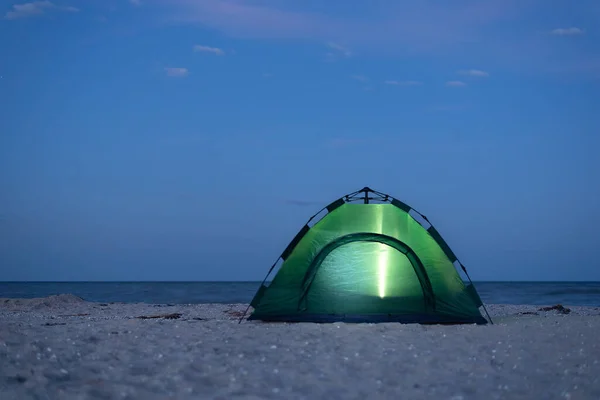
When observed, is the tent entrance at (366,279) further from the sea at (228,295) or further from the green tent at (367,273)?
the sea at (228,295)

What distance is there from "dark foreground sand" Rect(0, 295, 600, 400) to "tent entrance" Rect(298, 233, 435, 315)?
6.13 feet

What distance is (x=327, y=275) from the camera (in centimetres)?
1043

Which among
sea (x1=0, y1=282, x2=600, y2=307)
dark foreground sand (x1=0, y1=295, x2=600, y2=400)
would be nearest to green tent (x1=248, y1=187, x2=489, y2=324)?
dark foreground sand (x1=0, y1=295, x2=600, y2=400)

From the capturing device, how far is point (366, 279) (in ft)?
34.4

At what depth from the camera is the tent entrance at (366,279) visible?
10352 millimetres

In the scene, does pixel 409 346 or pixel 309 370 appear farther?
pixel 409 346

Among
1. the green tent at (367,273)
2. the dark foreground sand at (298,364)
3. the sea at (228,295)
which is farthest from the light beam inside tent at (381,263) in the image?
the sea at (228,295)

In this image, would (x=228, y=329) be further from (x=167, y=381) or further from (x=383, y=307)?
(x=167, y=381)

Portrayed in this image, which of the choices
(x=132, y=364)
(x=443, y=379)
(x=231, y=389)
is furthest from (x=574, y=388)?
(x=132, y=364)

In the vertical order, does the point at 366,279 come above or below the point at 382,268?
below

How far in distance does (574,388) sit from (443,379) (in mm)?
1091

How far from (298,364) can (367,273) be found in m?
4.79

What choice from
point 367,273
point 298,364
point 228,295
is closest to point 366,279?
point 367,273

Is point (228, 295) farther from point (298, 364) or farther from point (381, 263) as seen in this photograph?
point (298, 364)
